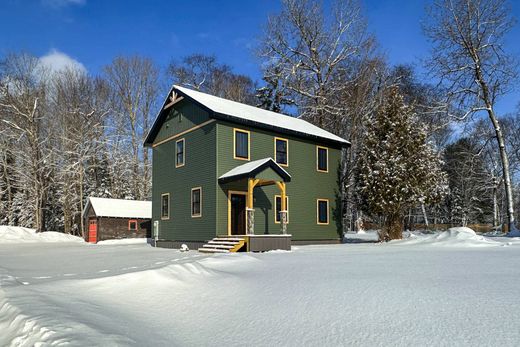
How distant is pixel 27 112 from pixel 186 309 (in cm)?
3412

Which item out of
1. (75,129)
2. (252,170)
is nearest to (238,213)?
(252,170)

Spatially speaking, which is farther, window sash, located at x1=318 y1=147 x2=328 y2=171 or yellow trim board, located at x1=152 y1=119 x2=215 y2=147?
window sash, located at x1=318 y1=147 x2=328 y2=171

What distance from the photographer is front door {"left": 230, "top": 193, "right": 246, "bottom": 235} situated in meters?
17.6

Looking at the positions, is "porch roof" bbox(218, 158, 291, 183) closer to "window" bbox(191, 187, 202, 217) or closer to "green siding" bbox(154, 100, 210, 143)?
"window" bbox(191, 187, 202, 217)

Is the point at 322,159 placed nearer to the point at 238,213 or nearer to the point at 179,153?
the point at 238,213

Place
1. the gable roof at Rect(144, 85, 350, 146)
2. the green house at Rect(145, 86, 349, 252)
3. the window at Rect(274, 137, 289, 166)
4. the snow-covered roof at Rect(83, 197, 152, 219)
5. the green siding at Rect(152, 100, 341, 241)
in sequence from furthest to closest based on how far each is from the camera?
the snow-covered roof at Rect(83, 197, 152, 219) < the window at Rect(274, 137, 289, 166) < the gable roof at Rect(144, 85, 350, 146) < the green siding at Rect(152, 100, 341, 241) < the green house at Rect(145, 86, 349, 252)

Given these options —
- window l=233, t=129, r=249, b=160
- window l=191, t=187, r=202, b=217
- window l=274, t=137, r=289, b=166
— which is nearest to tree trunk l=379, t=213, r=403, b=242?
window l=274, t=137, r=289, b=166

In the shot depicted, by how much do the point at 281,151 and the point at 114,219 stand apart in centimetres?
1752

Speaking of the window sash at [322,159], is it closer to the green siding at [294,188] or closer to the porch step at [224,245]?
the green siding at [294,188]

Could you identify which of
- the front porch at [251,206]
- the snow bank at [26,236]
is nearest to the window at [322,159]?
the front porch at [251,206]

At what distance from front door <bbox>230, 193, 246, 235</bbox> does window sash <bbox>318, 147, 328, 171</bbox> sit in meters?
5.00

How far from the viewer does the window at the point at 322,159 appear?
67.8 ft

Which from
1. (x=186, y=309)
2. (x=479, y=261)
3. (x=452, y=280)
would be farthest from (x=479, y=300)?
(x=479, y=261)

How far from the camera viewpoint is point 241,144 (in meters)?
17.8
